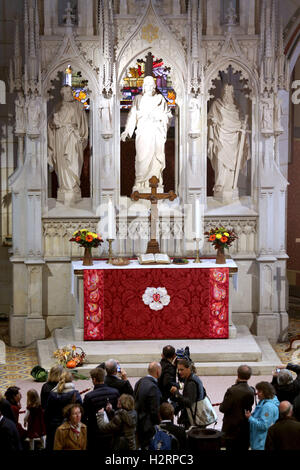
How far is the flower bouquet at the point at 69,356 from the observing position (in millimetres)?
13406

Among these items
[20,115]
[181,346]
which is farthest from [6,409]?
[20,115]

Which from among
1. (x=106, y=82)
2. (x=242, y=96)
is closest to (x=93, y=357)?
(x=106, y=82)

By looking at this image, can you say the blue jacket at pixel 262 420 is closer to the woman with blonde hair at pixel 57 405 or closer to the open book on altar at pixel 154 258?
the woman with blonde hair at pixel 57 405

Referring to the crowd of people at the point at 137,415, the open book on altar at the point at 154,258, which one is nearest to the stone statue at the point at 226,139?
the open book on altar at the point at 154,258

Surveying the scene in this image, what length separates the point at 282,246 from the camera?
15.8m

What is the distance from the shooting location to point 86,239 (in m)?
14.5

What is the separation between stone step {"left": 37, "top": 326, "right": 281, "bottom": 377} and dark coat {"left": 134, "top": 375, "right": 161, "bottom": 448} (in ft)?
13.3

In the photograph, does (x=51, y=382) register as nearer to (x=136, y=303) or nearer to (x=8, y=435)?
(x=8, y=435)

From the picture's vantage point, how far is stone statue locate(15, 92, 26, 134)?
15.2 meters

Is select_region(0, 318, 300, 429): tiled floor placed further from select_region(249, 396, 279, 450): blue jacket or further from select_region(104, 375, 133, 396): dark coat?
select_region(249, 396, 279, 450): blue jacket

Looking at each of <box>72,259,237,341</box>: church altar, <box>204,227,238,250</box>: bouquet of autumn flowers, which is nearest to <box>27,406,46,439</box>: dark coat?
<box>72,259,237,341</box>: church altar

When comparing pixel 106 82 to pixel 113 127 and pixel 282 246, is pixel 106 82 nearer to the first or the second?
pixel 113 127

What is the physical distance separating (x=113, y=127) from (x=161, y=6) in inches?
84.8

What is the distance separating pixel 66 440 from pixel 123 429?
54 centimetres
